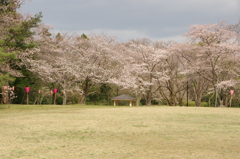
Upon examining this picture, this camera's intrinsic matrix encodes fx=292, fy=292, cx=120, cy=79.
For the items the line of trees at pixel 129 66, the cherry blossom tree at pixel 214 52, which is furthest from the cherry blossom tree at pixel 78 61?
the cherry blossom tree at pixel 214 52

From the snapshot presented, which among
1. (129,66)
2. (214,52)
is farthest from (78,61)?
(214,52)

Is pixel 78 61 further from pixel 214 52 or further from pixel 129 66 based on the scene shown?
pixel 214 52

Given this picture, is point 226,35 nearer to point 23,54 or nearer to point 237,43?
point 237,43

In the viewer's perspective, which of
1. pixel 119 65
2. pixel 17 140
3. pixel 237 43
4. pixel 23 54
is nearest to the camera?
pixel 17 140

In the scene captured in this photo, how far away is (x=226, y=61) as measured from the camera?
93.2 feet

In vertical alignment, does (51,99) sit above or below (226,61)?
below

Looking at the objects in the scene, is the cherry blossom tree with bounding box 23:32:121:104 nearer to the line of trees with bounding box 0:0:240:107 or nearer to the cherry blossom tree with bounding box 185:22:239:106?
the line of trees with bounding box 0:0:240:107

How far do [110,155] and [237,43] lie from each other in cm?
2517

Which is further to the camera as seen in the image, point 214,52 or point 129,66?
point 129,66

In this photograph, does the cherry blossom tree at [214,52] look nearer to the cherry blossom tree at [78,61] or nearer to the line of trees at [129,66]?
the line of trees at [129,66]

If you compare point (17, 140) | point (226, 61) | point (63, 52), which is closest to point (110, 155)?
point (17, 140)

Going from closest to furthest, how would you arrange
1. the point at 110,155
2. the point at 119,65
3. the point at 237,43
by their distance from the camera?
the point at 110,155
the point at 237,43
the point at 119,65

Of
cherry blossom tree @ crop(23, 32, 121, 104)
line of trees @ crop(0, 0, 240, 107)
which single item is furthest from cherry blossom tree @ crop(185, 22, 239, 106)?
cherry blossom tree @ crop(23, 32, 121, 104)

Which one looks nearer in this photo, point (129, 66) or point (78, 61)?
point (78, 61)
